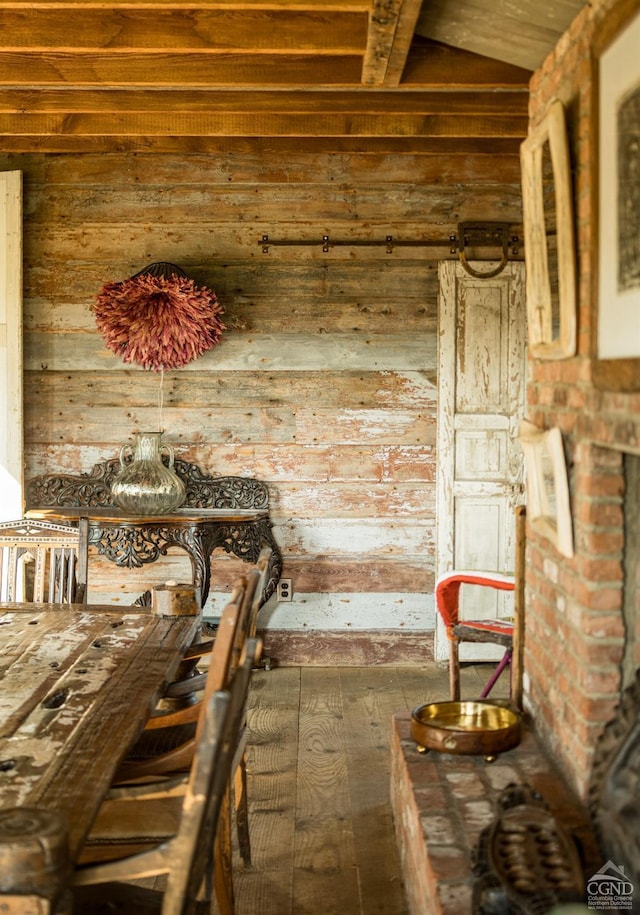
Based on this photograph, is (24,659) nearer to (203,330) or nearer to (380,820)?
(380,820)

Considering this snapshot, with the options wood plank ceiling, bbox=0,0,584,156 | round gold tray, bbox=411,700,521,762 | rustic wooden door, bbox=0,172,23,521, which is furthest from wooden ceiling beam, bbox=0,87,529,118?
round gold tray, bbox=411,700,521,762

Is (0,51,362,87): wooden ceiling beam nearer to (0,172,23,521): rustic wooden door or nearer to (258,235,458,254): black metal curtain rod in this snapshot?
(0,172,23,521): rustic wooden door

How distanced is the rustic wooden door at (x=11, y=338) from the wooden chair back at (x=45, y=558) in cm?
141

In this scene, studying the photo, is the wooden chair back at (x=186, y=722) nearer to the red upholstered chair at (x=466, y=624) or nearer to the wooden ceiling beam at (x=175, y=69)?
the red upholstered chair at (x=466, y=624)

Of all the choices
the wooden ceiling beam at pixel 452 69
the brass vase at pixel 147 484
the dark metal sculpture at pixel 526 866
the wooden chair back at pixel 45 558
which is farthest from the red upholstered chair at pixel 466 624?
the wooden ceiling beam at pixel 452 69

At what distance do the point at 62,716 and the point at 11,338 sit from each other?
2.99m

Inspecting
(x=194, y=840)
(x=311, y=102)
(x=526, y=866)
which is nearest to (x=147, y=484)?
(x=311, y=102)

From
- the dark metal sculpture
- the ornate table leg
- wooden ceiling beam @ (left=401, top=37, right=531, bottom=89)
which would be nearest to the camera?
the ornate table leg

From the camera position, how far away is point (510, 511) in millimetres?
5008

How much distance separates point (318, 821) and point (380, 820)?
21 centimetres

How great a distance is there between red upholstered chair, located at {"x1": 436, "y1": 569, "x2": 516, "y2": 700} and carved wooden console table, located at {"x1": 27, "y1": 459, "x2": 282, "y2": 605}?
53.1 inches

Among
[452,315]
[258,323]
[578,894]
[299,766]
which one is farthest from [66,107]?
[578,894]

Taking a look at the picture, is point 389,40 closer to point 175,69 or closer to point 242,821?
point 175,69

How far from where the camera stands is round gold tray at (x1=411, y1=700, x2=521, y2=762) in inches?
107
